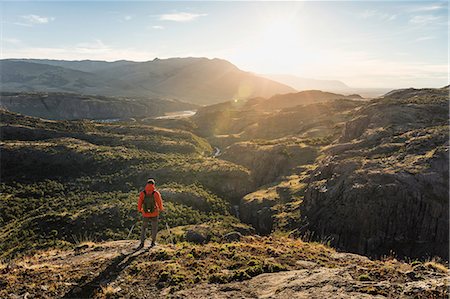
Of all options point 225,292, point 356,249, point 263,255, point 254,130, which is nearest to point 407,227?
point 356,249

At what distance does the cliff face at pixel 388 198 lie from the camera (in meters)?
38.7

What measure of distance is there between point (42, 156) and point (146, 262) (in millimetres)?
77021

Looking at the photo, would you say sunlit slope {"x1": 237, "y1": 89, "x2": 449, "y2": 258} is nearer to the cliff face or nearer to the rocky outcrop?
the cliff face

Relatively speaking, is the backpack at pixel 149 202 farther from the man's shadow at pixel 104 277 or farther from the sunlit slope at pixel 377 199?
the sunlit slope at pixel 377 199

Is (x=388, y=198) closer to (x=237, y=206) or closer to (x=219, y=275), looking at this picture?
(x=219, y=275)

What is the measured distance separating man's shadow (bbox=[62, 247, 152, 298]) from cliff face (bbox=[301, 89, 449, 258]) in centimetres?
3156

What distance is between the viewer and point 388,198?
138ft

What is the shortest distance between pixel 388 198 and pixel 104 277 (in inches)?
1486

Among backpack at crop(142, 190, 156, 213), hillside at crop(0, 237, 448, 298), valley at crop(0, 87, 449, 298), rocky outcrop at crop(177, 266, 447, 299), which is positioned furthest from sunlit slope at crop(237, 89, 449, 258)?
backpack at crop(142, 190, 156, 213)

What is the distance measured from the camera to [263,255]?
19.5 m

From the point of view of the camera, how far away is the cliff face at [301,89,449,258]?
38656 millimetres

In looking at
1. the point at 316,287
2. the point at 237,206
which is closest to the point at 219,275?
the point at 316,287

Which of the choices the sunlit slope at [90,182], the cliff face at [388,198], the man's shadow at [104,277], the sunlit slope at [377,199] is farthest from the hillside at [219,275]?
the sunlit slope at [90,182]

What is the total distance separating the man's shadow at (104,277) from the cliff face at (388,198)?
31565mm
